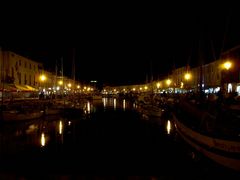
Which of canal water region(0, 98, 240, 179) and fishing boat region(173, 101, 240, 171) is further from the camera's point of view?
canal water region(0, 98, 240, 179)

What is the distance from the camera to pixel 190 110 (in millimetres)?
25094

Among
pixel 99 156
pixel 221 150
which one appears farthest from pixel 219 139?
pixel 99 156

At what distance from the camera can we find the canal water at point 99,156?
42.5 feet

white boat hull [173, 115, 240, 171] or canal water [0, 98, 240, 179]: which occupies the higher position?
white boat hull [173, 115, 240, 171]

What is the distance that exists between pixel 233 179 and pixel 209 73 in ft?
153

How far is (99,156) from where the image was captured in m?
16.8

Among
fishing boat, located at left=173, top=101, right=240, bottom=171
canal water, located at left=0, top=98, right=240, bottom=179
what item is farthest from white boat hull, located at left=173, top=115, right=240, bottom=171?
canal water, located at left=0, top=98, right=240, bottom=179

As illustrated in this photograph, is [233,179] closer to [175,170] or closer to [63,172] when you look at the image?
[175,170]

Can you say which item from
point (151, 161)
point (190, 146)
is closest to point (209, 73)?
point (190, 146)

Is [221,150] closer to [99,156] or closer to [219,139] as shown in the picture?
[219,139]

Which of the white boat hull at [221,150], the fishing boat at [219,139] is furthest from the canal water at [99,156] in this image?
the fishing boat at [219,139]

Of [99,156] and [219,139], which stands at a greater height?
[219,139]

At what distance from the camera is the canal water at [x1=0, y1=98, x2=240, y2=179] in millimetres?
12961

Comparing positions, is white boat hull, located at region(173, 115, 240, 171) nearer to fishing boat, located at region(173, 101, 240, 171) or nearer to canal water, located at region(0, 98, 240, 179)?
fishing boat, located at region(173, 101, 240, 171)
